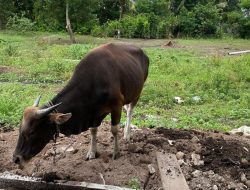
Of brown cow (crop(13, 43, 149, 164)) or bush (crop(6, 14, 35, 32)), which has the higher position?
brown cow (crop(13, 43, 149, 164))

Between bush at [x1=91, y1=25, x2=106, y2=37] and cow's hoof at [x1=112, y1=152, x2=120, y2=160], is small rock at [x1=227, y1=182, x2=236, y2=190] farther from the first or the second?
bush at [x1=91, y1=25, x2=106, y2=37]

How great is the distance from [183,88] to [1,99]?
547cm

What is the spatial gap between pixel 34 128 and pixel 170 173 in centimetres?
209

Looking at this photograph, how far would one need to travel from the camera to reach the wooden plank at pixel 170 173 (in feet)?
19.0

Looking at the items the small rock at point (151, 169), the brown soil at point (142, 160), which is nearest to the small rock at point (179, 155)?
the brown soil at point (142, 160)

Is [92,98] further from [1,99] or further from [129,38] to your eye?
[129,38]

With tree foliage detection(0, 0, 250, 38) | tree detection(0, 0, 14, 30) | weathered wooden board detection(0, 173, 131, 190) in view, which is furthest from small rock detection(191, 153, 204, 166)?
tree detection(0, 0, 14, 30)

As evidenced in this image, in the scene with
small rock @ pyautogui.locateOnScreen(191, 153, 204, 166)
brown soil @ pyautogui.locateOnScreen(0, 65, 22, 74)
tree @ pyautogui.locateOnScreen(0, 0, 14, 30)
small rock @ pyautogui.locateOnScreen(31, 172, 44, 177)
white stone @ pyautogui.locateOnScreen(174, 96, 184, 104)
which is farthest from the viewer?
tree @ pyautogui.locateOnScreen(0, 0, 14, 30)

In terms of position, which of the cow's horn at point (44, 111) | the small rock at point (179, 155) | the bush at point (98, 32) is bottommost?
the bush at point (98, 32)

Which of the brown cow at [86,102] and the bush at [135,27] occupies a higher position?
the brown cow at [86,102]

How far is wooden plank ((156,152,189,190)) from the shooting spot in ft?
19.0

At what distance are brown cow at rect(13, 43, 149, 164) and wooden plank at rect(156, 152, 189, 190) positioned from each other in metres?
0.72

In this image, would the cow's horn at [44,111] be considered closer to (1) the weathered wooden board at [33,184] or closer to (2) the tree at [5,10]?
(1) the weathered wooden board at [33,184]

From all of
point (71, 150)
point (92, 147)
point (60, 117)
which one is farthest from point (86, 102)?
point (71, 150)
